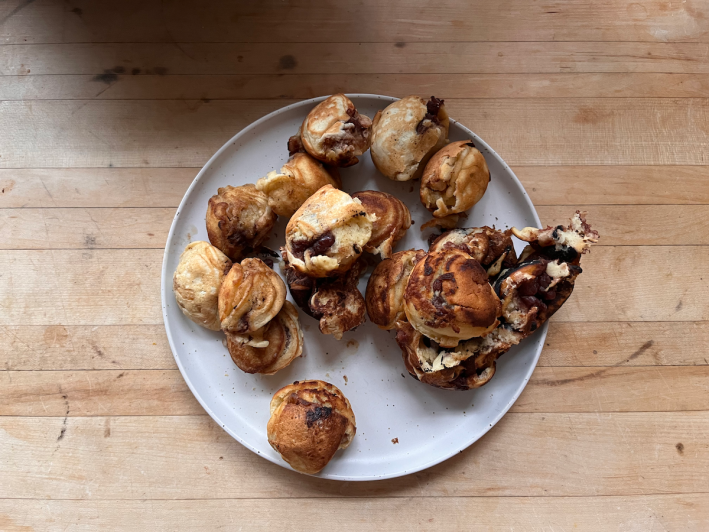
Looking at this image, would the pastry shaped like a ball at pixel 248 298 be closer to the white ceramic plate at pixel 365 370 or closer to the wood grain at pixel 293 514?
the white ceramic plate at pixel 365 370

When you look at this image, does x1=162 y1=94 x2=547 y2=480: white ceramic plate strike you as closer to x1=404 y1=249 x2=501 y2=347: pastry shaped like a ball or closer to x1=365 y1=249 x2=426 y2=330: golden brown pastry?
x1=365 y1=249 x2=426 y2=330: golden brown pastry

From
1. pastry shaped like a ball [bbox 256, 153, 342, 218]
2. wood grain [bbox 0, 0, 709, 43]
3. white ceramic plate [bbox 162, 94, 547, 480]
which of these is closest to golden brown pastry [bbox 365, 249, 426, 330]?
white ceramic plate [bbox 162, 94, 547, 480]

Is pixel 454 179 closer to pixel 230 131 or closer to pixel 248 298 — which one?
pixel 248 298

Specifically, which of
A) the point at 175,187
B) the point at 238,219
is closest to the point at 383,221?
the point at 238,219

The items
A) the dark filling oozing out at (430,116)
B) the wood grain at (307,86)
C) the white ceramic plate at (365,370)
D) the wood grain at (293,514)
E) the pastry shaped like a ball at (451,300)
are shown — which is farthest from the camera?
the wood grain at (307,86)

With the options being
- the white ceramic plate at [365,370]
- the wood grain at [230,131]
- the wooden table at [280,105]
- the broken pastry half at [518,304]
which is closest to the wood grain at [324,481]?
the wooden table at [280,105]
